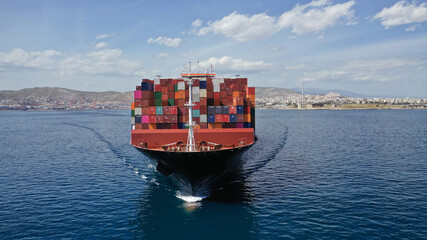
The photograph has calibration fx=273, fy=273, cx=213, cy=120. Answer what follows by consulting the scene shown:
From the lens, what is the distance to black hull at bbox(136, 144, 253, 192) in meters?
26.3

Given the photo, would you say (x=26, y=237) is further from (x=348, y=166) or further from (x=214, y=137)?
(x=348, y=166)

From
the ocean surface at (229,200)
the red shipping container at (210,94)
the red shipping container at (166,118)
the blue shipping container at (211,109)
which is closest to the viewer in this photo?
the ocean surface at (229,200)

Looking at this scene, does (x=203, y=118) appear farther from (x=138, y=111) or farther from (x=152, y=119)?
(x=138, y=111)

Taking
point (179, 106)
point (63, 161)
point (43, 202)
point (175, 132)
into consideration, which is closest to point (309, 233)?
point (175, 132)

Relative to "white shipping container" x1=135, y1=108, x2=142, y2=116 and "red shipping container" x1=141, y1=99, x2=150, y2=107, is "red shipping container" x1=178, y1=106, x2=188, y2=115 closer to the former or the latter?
"red shipping container" x1=141, y1=99, x2=150, y2=107

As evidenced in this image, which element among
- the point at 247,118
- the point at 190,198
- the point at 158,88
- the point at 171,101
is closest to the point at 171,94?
the point at 171,101

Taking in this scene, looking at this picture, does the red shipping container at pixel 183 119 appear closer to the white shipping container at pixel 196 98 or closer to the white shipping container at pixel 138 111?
the white shipping container at pixel 196 98

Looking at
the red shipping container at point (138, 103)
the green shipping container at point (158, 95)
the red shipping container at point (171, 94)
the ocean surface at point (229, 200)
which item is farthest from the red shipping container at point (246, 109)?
the red shipping container at point (138, 103)

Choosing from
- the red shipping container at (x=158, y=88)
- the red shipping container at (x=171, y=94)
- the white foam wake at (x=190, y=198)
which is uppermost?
the red shipping container at (x=158, y=88)

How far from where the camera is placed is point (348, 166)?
40125 millimetres

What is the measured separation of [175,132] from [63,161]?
82.2 ft

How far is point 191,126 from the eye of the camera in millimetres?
29078

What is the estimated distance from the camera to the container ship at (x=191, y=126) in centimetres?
2898

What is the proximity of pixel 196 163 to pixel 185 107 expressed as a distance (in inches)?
407
